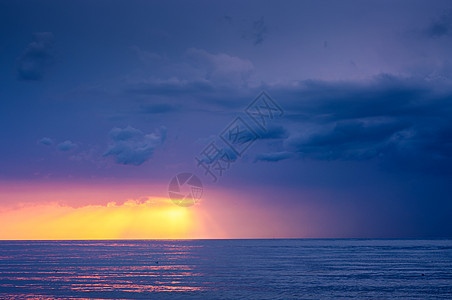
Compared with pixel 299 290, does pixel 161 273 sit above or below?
above

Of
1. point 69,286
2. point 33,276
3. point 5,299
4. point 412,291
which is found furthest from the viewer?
point 33,276

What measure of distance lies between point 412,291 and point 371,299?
9062 mm

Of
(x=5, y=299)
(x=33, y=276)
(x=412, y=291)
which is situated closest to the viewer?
(x=5, y=299)

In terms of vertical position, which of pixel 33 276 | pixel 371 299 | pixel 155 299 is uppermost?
pixel 33 276

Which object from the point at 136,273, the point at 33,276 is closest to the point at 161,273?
the point at 136,273

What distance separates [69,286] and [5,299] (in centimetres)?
1177

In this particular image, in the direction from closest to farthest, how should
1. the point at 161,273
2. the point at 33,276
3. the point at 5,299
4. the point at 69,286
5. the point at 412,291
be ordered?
the point at 5,299
the point at 412,291
the point at 69,286
the point at 33,276
the point at 161,273

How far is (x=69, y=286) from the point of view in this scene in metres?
64.4

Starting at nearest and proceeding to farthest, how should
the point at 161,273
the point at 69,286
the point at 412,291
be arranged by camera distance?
the point at 412,291 → the point at 69,286 → the point at 161,273

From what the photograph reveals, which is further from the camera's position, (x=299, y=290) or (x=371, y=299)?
(x=299, y=290)

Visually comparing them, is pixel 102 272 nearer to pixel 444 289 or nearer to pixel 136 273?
pixel 136 273

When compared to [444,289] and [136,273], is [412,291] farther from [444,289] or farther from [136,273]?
[136,273]

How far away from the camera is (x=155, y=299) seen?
5378 cm

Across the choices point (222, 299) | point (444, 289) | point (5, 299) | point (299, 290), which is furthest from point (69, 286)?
point (444, 289)
